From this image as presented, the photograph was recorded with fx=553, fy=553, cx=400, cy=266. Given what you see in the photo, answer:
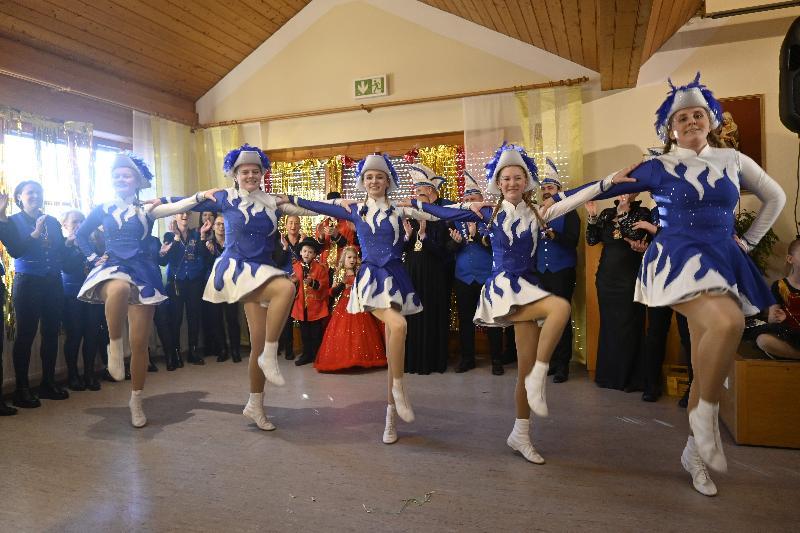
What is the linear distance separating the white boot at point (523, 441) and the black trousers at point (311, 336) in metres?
3.09

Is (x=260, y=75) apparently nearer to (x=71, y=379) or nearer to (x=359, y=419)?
(x=71, y=379)

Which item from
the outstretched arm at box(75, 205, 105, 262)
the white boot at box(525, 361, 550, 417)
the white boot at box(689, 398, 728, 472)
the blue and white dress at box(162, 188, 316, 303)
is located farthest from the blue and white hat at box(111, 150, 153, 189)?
the white boot at box(689, 398, 728, 472)

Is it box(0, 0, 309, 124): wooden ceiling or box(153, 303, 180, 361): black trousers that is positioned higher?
box(0, 0, 309, 124): wooden ceiling

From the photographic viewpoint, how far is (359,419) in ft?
12.2

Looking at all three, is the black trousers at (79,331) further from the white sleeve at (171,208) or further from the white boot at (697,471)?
the white boot at (697,471)

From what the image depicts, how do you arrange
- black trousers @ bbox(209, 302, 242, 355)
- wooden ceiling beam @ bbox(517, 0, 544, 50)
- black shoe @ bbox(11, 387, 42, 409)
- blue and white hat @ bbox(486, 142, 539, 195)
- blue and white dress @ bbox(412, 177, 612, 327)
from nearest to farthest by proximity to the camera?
blue and white dress @ bbox(412, 177, 612, 327), blue and white hat @ bbox(486, 142, 539, 195), black shoe @ bbox(11, 387, 42, 409), wooden ceiling beam @ bbox(517, 0, 544, 50), black trousers @ bbox(209, 302, 242, 355)

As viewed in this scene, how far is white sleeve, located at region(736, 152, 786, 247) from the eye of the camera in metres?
2.52

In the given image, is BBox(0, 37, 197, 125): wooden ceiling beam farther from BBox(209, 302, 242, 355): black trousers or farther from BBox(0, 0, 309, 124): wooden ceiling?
BBox(209, 302, 242, 355): black trousers

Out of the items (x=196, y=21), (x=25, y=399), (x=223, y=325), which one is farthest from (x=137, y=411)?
(x=196, y=21)

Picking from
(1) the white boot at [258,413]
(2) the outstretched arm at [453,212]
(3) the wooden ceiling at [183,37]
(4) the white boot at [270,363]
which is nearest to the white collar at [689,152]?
(2) the outstretched arm at [453,212]

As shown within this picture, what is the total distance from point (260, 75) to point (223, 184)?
4.69 feet

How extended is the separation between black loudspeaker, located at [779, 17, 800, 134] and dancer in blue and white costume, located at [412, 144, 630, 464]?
138 centimetres

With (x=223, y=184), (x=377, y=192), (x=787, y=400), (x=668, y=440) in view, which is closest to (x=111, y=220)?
(x=377, y=192)

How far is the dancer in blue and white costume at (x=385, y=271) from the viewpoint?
3.18 metres
